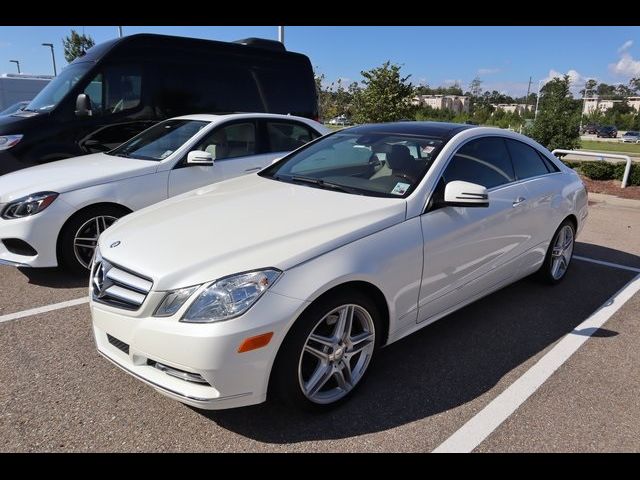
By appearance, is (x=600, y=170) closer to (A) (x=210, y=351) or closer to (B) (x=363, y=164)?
(B) (x=363, y=164)

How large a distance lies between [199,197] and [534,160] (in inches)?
117

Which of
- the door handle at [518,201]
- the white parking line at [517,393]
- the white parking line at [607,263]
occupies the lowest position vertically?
the white parking line at [607,263]

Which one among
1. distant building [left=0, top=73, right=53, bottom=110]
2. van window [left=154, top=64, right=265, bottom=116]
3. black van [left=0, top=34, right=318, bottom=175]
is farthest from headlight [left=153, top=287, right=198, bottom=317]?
distant building [left=0, top=73, right=53, bottom=110]

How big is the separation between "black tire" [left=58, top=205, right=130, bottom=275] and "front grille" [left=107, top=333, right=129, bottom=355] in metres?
2.15

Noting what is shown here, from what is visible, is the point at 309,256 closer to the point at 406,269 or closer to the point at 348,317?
the point at 348,317

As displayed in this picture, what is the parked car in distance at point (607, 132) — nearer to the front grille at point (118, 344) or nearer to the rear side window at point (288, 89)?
the rear side window at point (288, 89)

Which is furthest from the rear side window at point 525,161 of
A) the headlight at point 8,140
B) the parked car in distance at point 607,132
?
the parked car in distance at point 607,132

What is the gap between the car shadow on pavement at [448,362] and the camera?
8.64 feet

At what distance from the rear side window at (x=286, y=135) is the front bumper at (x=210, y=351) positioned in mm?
3815

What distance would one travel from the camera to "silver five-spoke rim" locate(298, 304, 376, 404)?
2.63 meters

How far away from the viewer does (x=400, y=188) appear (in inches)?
125

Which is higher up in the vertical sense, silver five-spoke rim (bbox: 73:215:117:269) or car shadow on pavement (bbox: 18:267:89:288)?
silver five-spoke rim (bbox: 73:215:117:269)

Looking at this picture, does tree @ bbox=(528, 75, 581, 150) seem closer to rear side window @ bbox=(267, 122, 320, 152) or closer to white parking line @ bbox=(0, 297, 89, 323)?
rear side window @ bbox=(267, 122, 320, 152)

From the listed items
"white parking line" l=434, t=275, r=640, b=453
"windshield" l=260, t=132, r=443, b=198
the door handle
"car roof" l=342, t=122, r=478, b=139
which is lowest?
"white parking line" l=434, t=275, r=640, b=453
